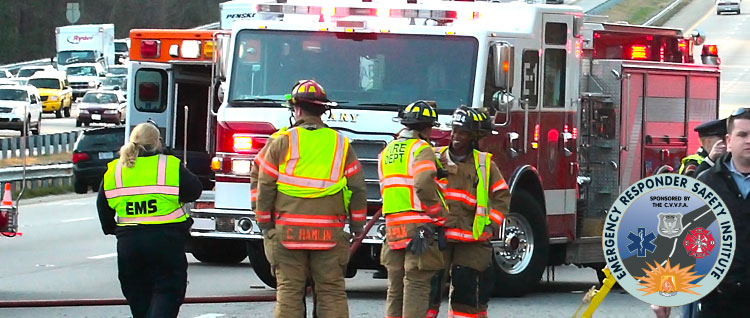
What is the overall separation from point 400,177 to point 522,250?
168 inches

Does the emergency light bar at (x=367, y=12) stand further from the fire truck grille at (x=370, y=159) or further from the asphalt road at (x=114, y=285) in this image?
the asphalt road at (x=114, y=285)

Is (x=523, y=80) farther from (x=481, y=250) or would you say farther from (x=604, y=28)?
(x=481, y=250)

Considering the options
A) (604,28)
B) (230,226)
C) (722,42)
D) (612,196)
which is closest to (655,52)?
(604,28)

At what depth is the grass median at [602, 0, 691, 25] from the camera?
258ft

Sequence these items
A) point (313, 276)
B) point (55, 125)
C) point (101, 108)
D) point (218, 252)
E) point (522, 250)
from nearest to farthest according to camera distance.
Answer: point (313, 276)
point (522, 250)
point (218, 252)
point (101, 108)
point (55, 125)

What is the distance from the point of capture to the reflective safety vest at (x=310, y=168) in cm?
919

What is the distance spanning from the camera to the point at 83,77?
70125 mm

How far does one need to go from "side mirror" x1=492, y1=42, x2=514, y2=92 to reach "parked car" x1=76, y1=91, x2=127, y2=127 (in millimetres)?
41595

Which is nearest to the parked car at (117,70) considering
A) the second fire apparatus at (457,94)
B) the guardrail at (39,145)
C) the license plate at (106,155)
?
the guardrail at (39,145)

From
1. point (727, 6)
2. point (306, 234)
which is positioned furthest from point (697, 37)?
point (727, 6)

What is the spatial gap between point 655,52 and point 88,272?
629 centimetres

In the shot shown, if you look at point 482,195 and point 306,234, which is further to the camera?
point 482,195

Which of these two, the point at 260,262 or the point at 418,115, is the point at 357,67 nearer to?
the point at 260,262

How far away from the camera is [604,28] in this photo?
15633 millimetres
